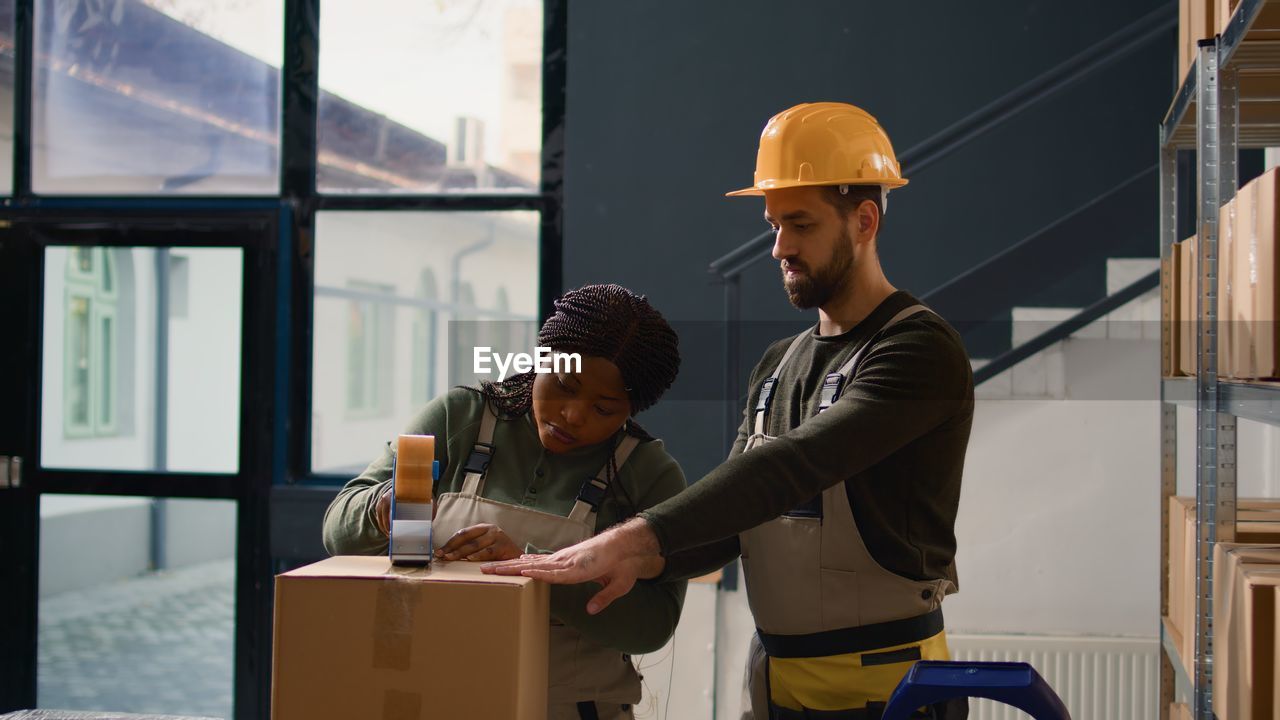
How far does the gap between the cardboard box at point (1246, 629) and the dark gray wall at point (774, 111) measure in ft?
5.90

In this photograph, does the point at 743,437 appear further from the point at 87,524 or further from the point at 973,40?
the point at 87,524

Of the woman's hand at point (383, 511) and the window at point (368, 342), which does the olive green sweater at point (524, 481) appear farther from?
the window at point (368, 342)

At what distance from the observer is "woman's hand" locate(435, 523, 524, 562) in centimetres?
140

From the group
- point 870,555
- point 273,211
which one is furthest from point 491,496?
point 273,211

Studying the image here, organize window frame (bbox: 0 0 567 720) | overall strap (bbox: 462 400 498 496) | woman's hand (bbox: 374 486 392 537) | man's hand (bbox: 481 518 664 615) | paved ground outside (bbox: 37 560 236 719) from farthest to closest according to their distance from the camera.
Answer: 1. paved ground outside (bbox: 37 560 236 719)
2. window frame (bbox: 0 0 567 720)
3. overall strap (bbox: 462 400 498 496)
4. woman's hand (bbox: 374 486 392 537)
5. man's hand (bbox: 481 518 664 615)

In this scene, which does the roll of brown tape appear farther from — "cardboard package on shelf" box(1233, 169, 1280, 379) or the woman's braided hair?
"cardboard package on shelf" box(1233, 169, 1280, 379)

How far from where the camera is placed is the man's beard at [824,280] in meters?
1.66

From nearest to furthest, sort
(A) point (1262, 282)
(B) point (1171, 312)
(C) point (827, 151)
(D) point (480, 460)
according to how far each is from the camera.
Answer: (A) point (1262, 282) → (D) point (480, 460) → (C) point (827, 151) → (B) point (1171, 312)

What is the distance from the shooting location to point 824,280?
1.66 metres

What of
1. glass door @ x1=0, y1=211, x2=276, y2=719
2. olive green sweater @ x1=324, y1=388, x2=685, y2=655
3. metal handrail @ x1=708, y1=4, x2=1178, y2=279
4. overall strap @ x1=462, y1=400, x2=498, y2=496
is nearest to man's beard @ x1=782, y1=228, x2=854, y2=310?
olive green sweater @ x1=324, y1=388, x2=685, y2=655

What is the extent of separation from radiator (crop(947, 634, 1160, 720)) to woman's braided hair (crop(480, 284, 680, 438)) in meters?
1.76

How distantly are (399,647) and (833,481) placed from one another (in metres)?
0.57

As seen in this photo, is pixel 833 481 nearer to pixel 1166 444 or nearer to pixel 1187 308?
pixel 1187 308

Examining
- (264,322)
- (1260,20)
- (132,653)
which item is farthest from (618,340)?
(132,653)
